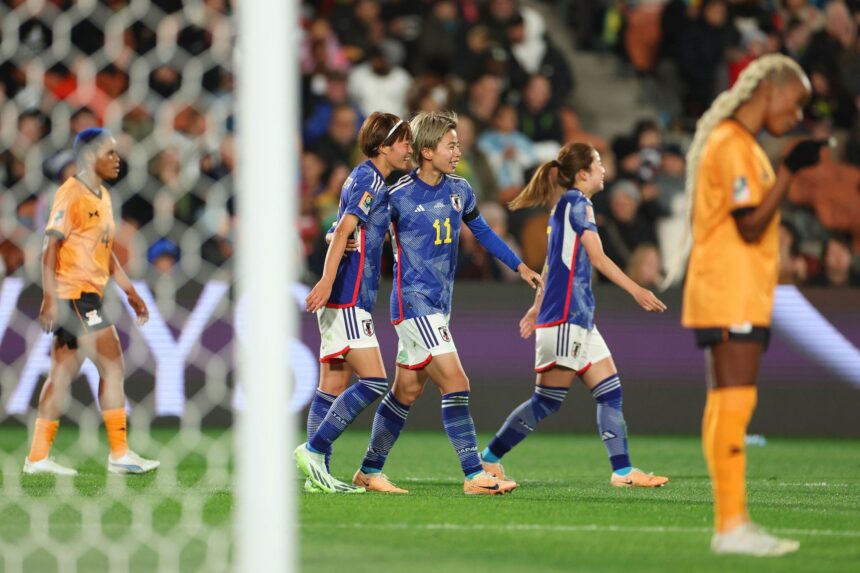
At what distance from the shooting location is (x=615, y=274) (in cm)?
778

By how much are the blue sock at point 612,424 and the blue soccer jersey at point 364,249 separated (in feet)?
4.97

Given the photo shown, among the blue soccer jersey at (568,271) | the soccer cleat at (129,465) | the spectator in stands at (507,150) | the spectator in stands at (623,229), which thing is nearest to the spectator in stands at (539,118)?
the spectator in stands at (507,150)

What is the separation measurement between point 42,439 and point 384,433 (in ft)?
7.52

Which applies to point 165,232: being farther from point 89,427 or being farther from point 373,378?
point 373,378

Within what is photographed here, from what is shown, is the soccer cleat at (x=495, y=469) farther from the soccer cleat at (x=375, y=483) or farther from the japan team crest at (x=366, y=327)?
the japan team crest at (x=366, y=327)

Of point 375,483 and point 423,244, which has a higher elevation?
point 423,244

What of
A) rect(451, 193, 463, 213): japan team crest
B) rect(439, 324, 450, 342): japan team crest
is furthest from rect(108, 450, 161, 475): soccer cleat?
rect(451, 193, 463, 213): japan team crest

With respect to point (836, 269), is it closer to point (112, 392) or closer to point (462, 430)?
point (462, 430)

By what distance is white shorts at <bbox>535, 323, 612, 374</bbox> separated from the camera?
Result: 8203mm

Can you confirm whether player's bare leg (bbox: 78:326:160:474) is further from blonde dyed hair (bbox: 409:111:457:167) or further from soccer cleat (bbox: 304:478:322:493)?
blonde dyed hair (bbox: 409:111:457:167)

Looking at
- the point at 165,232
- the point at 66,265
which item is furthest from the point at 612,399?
the point at 165,232

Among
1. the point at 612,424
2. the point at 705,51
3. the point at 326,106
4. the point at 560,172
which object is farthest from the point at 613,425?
the point at 705,51

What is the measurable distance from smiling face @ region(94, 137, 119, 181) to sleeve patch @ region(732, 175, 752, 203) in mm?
4219

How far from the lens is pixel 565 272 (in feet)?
27.0
